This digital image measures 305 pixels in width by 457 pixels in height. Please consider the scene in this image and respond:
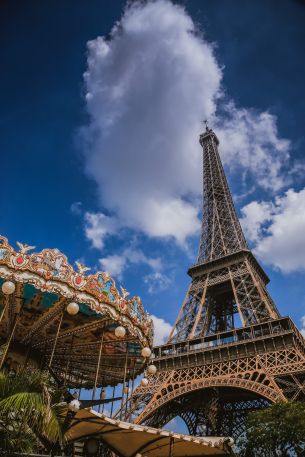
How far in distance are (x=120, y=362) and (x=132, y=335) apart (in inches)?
129

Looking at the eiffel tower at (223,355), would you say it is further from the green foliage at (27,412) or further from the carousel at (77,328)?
the green foliage at (27,412)

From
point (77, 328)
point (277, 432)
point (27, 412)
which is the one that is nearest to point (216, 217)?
point (277, 432)

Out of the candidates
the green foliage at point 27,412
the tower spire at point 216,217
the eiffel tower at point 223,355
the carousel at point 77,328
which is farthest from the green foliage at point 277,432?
the tower spire at point 216,217

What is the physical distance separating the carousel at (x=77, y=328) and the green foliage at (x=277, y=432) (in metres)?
8.06

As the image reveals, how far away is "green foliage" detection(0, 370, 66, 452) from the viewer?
5086 mm

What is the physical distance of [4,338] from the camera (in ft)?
36.7

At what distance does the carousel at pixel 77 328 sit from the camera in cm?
764

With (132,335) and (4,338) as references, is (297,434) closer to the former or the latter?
(132,335)

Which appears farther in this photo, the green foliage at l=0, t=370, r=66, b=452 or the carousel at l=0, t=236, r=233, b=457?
the carousel at l=0, t=236, r=233, b=457

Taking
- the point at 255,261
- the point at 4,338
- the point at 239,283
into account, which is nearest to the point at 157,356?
the point at 239,283

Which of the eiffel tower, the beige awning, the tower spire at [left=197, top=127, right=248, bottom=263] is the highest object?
the tower spire at [left=197, top=127, right=248, bottom=263]

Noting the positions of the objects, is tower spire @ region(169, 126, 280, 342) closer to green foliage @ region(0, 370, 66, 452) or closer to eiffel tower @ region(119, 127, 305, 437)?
eiffel tower @ region(119, 127, 305, 437)

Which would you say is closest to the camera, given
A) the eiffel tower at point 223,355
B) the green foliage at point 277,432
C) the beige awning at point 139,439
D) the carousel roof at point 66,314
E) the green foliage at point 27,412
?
the green foliage at point 27,412

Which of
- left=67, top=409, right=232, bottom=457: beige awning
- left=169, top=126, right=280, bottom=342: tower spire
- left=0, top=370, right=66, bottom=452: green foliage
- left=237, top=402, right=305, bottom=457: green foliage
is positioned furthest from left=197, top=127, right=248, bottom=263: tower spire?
left=0, top=370, right=66, bottom=452: green foliage
